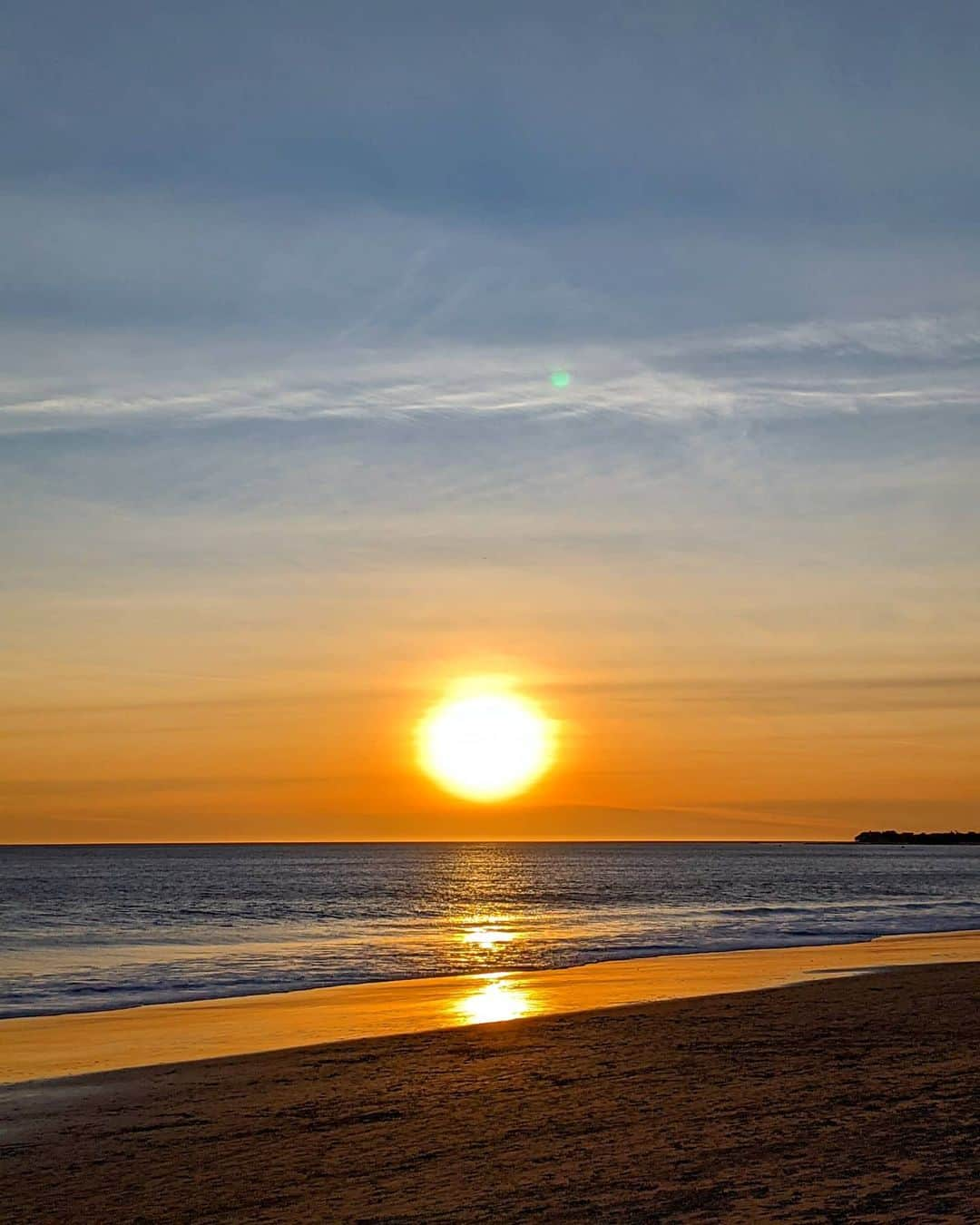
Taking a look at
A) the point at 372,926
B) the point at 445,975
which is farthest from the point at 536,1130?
the point at 372,926

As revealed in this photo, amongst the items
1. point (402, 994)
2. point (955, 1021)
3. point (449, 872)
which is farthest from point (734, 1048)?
point (449, 872)

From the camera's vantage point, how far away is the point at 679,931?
156 ft

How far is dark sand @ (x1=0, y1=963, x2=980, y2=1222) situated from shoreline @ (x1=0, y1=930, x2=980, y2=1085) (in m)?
1.69

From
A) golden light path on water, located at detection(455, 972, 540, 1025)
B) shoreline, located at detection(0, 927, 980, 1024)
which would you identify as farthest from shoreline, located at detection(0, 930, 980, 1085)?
shoreline, located at detection(0, 927, 980, 1024)

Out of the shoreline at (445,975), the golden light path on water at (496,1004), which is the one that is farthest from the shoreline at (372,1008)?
the shoreline at (445,975)

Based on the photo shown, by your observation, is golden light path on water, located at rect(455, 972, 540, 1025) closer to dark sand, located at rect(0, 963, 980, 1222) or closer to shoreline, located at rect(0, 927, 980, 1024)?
shoreline, located at rect(0, 927, 980, 1024)

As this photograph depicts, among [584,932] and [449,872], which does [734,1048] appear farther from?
[449,872]

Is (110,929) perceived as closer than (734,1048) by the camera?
No

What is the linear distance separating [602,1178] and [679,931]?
38870 mm

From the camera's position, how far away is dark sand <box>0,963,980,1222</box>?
9.37 m

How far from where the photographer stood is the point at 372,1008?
80.0 feet

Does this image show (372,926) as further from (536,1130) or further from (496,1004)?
(536,1130)

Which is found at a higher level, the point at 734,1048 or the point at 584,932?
the point at 584,932

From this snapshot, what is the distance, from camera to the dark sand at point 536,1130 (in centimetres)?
937
